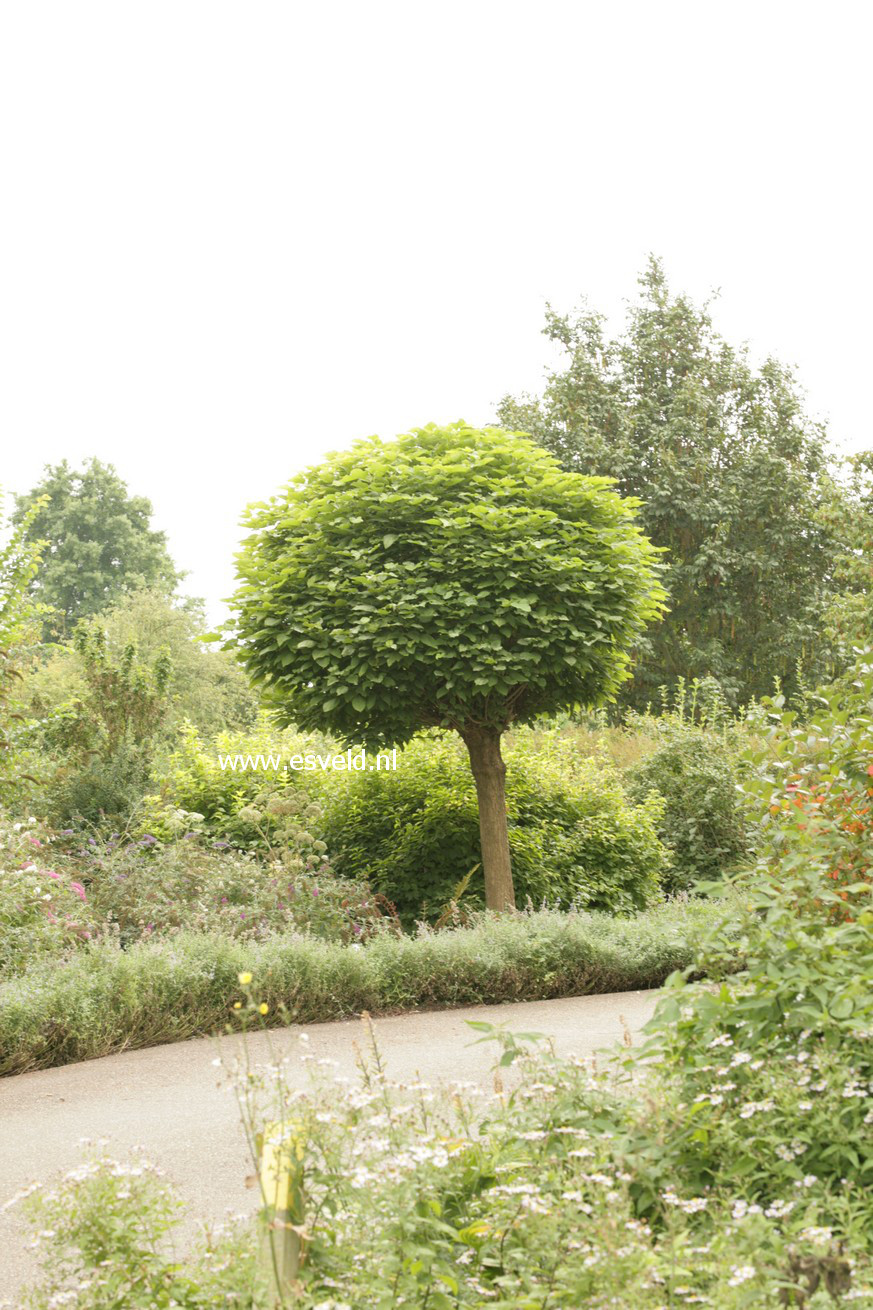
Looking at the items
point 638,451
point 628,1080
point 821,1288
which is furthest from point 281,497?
point 638,451

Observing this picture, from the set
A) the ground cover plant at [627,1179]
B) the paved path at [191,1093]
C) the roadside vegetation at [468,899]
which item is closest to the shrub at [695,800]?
the roadside vegetation at [468,899]

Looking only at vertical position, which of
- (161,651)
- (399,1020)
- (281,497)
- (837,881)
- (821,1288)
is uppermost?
(281,497)

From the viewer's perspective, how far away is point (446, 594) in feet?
25.7

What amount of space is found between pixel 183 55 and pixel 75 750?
318 inches

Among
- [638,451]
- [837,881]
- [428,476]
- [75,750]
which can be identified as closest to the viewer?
[837,881]

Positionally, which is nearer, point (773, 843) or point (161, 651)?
point (773, 843)

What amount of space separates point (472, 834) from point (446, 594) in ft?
9.23

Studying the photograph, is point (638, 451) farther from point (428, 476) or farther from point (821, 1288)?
point (821, 1288)

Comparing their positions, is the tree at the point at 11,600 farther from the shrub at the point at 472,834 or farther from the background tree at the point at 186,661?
the background tree at the point at 186,661

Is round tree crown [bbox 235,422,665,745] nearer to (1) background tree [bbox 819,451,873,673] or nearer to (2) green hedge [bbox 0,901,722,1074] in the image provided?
(2) green hedge [bbox 0,901,722,1074]

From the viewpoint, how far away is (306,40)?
6836 mm

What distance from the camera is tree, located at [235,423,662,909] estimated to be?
789 centimetres

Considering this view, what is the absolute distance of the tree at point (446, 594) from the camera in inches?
311

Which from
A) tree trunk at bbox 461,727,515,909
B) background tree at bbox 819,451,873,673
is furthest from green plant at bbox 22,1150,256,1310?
background tree at bbox 819,451,873,673
